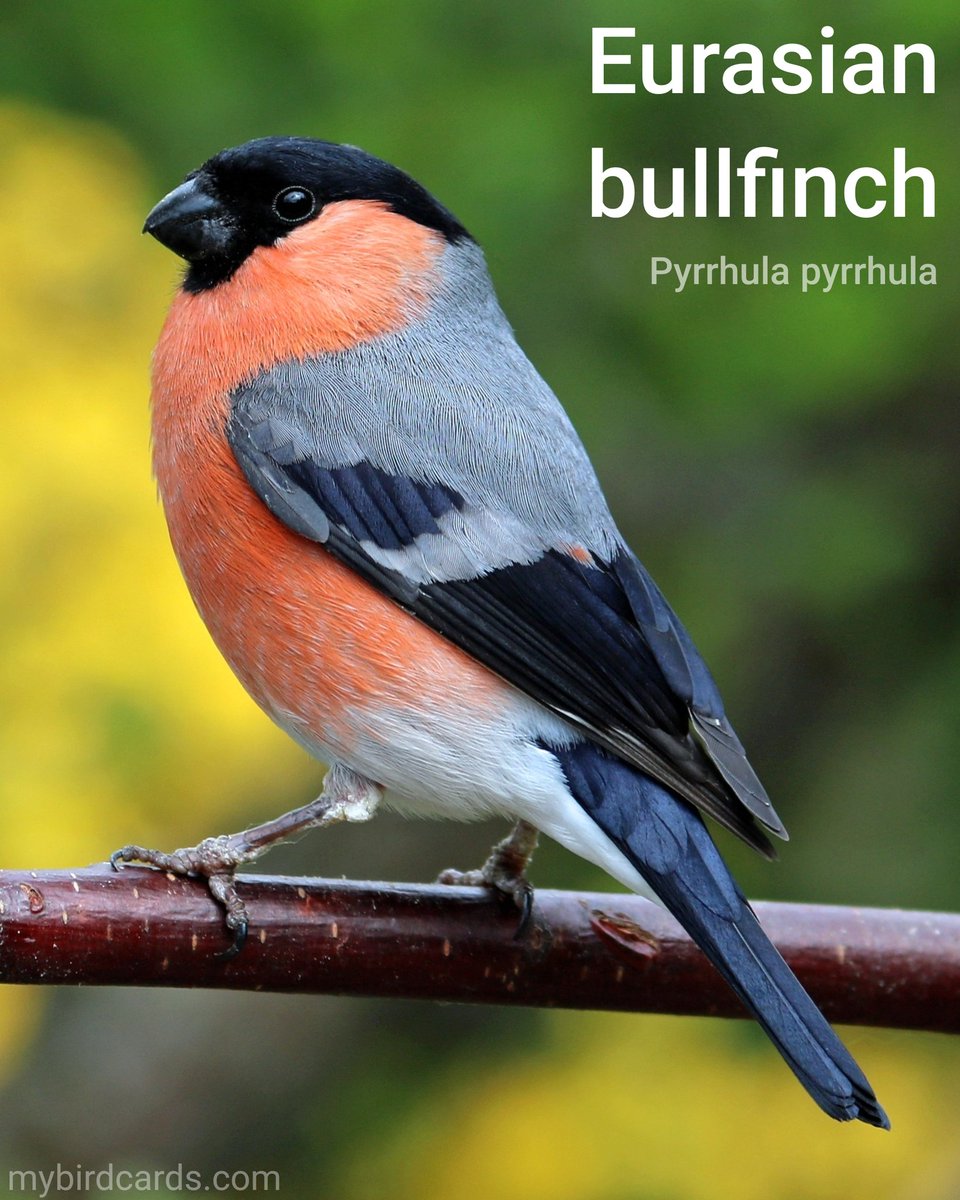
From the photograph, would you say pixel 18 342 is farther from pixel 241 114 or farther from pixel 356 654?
pixel 356 654

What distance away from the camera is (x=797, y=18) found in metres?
5.78

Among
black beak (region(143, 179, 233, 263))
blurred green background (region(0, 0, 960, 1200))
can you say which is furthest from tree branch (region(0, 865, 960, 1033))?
black beak (region(143, 179, 233, 263))

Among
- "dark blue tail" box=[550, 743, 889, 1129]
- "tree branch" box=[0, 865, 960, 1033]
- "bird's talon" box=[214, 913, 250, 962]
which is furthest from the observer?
"bird's talon" box=[214, 913, 250, 962]

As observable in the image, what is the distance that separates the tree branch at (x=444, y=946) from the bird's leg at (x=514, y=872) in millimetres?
31

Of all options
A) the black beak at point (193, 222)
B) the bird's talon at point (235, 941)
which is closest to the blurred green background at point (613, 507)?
the black beak at point (193, 222)

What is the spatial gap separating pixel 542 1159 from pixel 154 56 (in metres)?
3.61

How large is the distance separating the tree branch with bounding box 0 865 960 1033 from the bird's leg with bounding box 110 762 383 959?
1.2 inches


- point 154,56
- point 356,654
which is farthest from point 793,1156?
point 154,56

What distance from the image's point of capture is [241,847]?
3.59 m

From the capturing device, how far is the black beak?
4.21 meters

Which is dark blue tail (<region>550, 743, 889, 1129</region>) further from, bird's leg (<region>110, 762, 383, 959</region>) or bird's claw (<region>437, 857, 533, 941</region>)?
bird's leg (<region>110, 762, 383, 959</region>)

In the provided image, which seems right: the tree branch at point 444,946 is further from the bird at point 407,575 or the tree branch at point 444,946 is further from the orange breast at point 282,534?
the orange breast at point 282,534

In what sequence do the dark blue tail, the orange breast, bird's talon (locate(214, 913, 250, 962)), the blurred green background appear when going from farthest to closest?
the blurred green background < the orange breast < bird's talon (locate(214, 913, 250, 962)) < the dark blue tail

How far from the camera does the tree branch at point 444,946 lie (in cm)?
323
